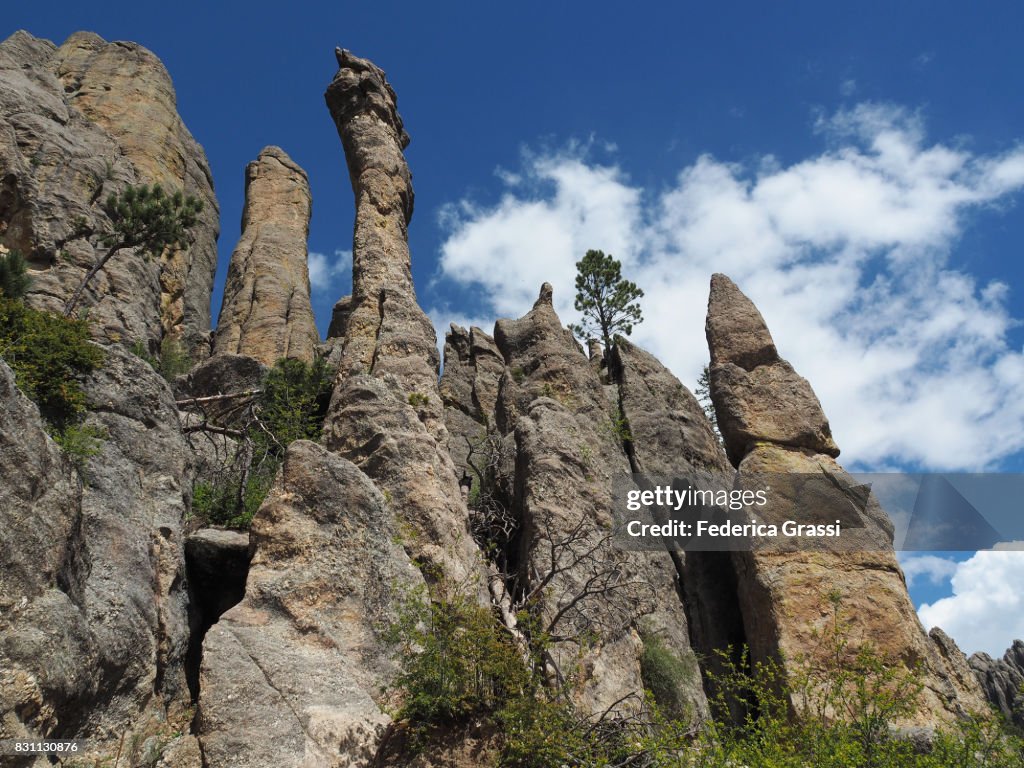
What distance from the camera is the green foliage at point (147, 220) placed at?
19.7 meters

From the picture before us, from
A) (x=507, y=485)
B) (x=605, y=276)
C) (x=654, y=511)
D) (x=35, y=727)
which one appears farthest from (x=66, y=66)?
(x=35, y=727)

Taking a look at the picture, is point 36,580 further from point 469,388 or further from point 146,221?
point 469,388

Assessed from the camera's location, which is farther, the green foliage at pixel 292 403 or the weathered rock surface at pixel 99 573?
the green foliage at pixel 292 403

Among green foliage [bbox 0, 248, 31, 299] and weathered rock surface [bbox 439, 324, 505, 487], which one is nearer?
green foliage [bbox 0, 248, 31, 299]

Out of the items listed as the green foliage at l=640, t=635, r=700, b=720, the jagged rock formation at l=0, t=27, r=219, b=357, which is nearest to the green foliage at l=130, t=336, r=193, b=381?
the jagged rock formation at l=0, t=27, r=219, b=357

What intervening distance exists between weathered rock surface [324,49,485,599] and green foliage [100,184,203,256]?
480 centimetres

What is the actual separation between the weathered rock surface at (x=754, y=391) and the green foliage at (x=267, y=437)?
37.8 feet

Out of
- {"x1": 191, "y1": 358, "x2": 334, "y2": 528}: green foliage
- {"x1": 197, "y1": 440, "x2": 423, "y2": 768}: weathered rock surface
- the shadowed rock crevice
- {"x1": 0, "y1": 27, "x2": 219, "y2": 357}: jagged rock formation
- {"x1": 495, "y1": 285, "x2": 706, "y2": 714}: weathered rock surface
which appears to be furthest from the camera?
{"x1": 0, "y1": 27, "x2": 219, "y2": 357}: jagged rock formation

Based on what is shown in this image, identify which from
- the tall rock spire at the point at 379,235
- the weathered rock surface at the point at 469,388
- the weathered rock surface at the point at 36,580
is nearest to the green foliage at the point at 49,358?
the weathered rock surface at the point at 36,580

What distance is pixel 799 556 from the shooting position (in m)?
18.8

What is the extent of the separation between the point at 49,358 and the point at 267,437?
244 inches

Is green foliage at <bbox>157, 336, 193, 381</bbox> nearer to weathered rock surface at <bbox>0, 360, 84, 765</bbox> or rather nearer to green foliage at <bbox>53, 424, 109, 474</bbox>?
green foliage at <bbox>53, 424, 109, 474</bbox>

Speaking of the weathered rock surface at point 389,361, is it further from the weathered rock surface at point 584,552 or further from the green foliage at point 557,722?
the weathered rock surface at point 584,552

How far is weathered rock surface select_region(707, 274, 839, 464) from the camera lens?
71.5ft
